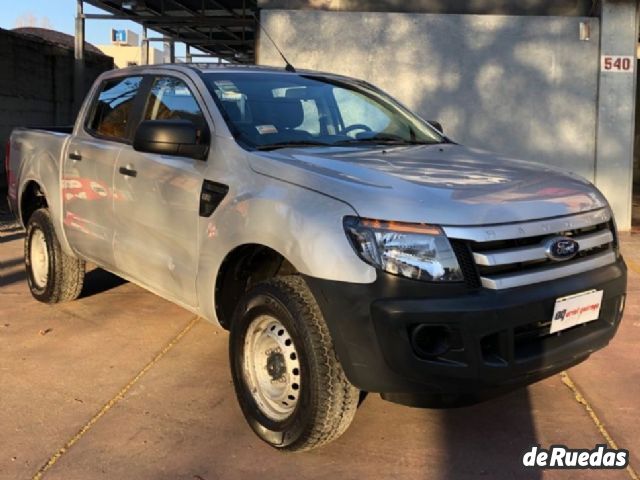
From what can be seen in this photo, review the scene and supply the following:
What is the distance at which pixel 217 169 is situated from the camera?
3.58 m

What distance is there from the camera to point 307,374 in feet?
9.69

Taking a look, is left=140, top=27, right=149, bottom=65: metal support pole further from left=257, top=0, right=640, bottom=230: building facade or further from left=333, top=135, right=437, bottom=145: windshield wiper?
left=333, top=135, right=437, bottom=145: windshield wiper

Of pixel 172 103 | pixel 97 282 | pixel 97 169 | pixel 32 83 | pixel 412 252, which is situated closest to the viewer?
pixel 412 252

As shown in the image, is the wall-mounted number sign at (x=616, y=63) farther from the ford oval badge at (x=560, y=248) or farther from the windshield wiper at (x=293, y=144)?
the ford oval badge at (x=560, y=248)

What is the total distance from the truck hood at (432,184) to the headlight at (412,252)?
46mm

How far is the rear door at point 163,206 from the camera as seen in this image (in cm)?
375

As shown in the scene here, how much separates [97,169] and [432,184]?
105 inches

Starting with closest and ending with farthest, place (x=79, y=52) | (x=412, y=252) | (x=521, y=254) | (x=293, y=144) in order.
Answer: (x=412, y=252)
(x=521, y=254)
(x=293, y=144)
(x=79, y=52)

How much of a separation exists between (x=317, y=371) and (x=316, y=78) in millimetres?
2321

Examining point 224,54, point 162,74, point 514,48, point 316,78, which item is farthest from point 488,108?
point 224,54

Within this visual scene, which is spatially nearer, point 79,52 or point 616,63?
point 616,63

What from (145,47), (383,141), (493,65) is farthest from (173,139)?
(145,47)

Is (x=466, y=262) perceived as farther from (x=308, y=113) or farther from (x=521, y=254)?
(x=308, y=113)

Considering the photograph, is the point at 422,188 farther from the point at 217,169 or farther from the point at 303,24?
the point at 303,24
